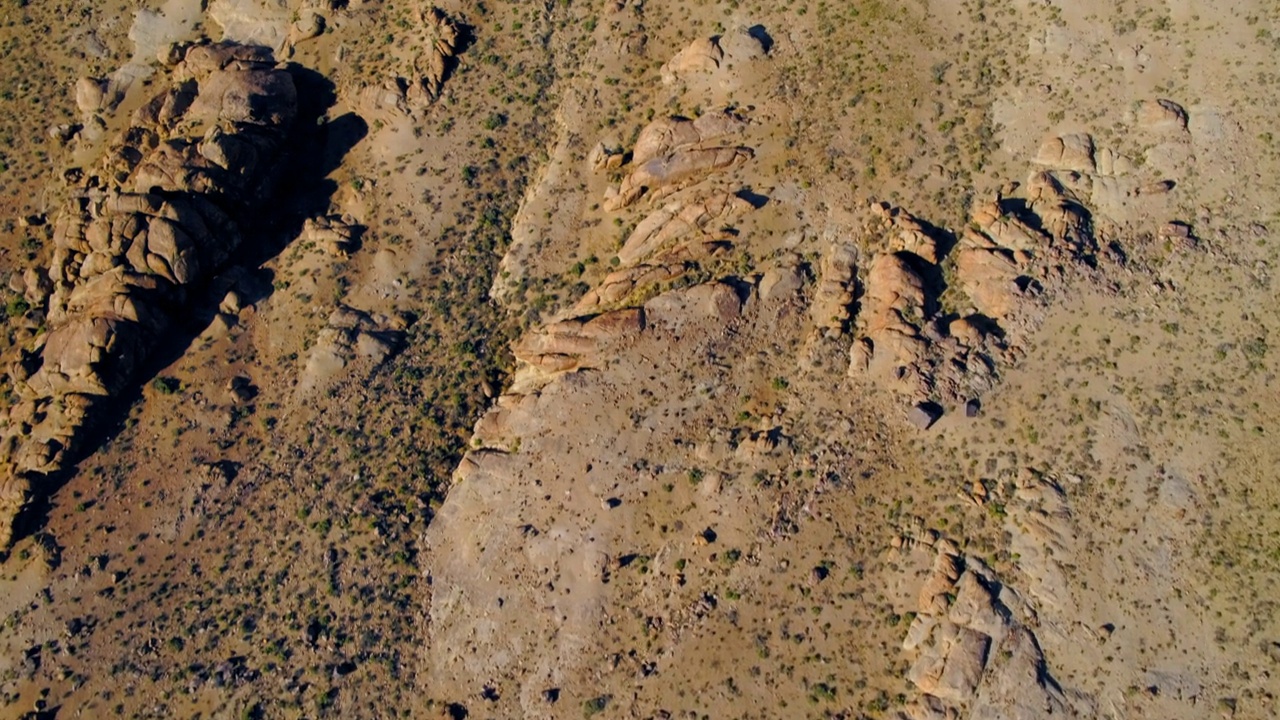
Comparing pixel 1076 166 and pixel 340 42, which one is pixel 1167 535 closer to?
pixel 1076 166

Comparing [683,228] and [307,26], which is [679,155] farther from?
[307,26]

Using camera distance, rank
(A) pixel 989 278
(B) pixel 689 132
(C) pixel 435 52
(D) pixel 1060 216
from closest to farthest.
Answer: (A) pixel 989 278
(D) pixel 1060 216
(B) pixel 689 132
(C) pixel 435 52

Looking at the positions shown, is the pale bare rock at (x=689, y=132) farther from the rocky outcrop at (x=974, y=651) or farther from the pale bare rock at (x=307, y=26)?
the rocky outcrop at (x=974, y=651)

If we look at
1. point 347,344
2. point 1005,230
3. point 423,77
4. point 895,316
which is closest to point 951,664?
point 895,316

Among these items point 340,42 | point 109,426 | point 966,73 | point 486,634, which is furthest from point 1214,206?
point 109,426

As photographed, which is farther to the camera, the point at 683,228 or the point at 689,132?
the point at 689,132

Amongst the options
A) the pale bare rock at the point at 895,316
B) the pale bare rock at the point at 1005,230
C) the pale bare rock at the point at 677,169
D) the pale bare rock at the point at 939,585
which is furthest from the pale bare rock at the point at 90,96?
the pale bare rock at the point at 939,585
